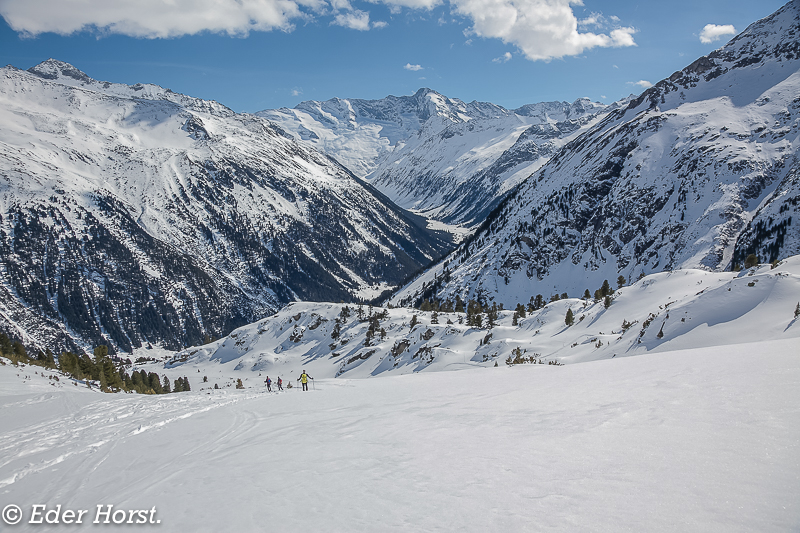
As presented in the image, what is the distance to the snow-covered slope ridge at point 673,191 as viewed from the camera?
93812 mm

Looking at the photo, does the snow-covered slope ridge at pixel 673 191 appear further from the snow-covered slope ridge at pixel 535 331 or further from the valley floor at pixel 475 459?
the valley floor at pixel 475 459

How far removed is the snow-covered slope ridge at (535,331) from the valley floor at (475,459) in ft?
35.0

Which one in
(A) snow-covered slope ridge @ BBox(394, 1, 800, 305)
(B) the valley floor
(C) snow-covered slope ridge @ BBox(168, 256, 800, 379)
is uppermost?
(A) snow-covered slope ridge @ BBox(394, 1, 800, 305)

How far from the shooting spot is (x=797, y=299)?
2405 cm

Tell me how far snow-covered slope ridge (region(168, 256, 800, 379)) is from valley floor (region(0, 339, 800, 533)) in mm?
10683

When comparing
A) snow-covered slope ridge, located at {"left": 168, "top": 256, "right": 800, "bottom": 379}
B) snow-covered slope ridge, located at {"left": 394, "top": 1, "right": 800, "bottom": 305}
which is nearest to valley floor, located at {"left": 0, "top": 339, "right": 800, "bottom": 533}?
snow-covered slope ridge, located at {"left": 168, "top": 256, "right": 800, "bottom": 379}

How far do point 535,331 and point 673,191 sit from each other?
3411 inches

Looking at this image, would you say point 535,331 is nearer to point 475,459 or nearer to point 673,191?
point 475,459

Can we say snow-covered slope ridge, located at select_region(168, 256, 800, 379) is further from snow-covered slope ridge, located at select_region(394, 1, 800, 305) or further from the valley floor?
snow-covered slope ridge, located at select_region(394, 1, 800, 305)

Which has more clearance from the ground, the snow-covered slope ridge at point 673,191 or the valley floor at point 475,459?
the snow-covered slope ridge at point 673,191

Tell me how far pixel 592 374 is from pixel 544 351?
23826 millimetres

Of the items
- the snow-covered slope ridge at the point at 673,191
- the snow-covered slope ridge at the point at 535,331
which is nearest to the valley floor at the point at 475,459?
the snow-covered slope ridge at the point at 535,331

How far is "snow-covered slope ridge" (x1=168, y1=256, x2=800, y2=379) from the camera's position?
2584 cm

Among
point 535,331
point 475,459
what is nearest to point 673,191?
point 535,331
